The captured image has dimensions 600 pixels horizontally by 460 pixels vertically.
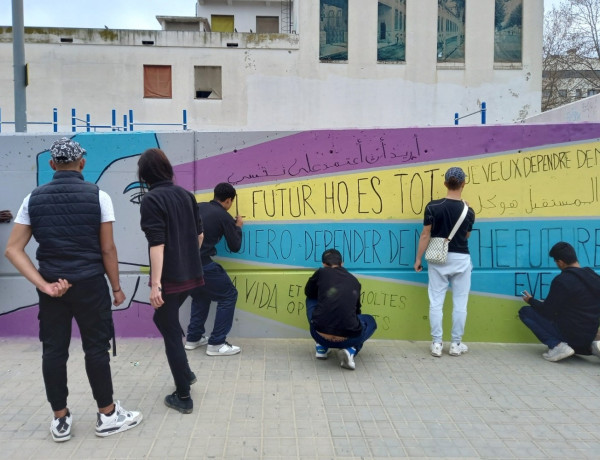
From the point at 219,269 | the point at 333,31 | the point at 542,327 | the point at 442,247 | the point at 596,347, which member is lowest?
the point at 596,347

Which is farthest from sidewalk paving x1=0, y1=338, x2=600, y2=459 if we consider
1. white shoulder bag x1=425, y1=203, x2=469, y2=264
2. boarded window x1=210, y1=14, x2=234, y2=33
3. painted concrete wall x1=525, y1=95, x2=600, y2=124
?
boarded window x1=210, y1=14, x2=234, y2=33

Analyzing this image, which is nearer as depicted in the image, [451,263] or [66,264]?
[66,264]

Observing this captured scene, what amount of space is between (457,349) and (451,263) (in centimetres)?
85

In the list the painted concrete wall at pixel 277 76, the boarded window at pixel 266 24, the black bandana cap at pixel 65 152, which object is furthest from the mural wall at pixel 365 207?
the boarded window at pixel 266 24

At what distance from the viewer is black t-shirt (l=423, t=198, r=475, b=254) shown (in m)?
5.13

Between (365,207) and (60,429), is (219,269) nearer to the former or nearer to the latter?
(365,207)

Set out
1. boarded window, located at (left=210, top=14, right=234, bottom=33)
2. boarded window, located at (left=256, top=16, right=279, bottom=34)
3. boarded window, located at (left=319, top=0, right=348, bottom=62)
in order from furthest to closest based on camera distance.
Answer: boarded window, located at (left=210, top=14, right=234, bottom=33), boarded window, located at (left=256, top=16, right=279, bottom=34), boarded window, located at (left=319, top=0, right=348, bottom=62)

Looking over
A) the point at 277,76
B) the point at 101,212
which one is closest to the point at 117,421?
the point at 101,212

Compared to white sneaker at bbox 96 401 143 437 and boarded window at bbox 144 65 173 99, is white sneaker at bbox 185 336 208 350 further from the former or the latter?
boarded window at bbox 144 65 173 99

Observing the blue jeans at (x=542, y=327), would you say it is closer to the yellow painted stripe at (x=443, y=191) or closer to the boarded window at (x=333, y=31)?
the yellow painted stripe at (x=443, y=191)

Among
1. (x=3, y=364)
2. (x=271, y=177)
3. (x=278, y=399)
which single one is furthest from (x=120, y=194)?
(x=278, y=399)

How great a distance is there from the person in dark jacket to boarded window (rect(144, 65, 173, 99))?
2735 cm

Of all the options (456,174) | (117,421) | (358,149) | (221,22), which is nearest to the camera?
(117,421)

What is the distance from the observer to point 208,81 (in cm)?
2966
